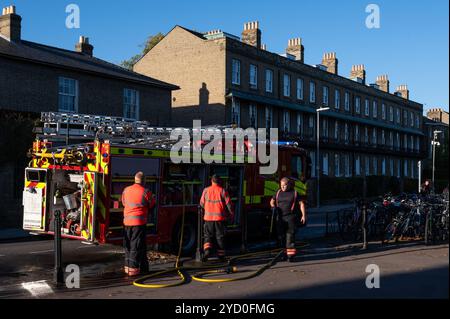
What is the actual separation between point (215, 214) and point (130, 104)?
17.6 meters

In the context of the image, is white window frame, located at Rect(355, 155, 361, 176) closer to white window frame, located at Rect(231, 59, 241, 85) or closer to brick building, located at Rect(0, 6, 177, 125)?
white window frame, located at Rect(231, 59, 241, 85)

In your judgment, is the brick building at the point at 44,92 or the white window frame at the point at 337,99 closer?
the brick building at the point at 44,92

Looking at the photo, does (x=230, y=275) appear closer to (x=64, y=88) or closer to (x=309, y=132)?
(x=64, y=88)

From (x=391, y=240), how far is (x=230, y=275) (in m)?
6.65

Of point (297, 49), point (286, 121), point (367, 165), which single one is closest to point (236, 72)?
point (286, 121)

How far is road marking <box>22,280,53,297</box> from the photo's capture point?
26.3ft

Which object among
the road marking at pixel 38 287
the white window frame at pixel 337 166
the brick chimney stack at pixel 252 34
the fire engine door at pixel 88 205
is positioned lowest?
the road marking at pixel 38 287

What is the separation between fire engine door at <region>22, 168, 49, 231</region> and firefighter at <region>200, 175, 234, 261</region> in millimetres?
3578

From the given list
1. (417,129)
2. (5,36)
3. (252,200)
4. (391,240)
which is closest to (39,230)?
(252,200)

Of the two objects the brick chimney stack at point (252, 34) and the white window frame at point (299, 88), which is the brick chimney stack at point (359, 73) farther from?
the brick chimney stack at point (252, 34)

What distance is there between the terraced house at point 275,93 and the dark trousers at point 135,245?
23.8 m

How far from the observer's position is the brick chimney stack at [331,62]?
4744 cm

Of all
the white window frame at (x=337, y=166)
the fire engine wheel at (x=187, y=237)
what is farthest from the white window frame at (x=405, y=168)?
the fire engine wheel at (x=187, y=237)

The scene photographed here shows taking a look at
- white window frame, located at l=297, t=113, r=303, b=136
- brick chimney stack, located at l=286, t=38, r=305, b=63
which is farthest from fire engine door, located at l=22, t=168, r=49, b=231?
brick chimney stack, located at l=286, t=38, r=305, b=63
